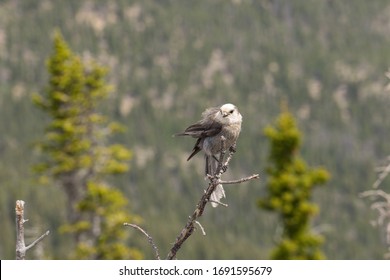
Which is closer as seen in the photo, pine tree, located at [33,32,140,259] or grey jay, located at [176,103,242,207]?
grey jay, located at [176,103,242,207]

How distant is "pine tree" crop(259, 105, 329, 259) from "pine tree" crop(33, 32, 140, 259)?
578 centimetres

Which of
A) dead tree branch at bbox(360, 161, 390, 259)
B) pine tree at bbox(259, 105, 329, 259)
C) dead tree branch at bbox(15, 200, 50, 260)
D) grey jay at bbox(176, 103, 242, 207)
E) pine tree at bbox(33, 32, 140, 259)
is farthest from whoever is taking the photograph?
pine tree at bbox(33, 32, 140, 259)

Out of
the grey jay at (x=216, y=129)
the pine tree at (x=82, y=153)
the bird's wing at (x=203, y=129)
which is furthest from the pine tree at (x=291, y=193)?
the bird's wing at (x=203, y=129)

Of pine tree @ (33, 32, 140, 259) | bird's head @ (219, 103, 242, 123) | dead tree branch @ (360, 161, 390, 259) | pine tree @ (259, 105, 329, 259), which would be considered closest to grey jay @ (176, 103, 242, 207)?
bird's head @ (219, 103, 242, 123)

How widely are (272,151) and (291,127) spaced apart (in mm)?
1080

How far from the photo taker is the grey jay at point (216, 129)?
678 cm

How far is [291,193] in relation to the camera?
26.4 m

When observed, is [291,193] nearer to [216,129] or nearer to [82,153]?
[82,153]

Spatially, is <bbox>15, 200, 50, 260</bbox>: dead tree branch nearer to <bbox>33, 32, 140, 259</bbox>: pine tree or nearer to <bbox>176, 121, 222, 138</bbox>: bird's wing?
<bbox>176, 121, 222, 138</bbox>: bird's wing

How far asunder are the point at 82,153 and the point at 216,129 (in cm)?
2354

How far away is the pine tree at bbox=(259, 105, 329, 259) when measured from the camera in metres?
26.0

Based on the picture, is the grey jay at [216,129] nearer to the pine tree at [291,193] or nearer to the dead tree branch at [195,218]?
the dead tree branch at [195,218]

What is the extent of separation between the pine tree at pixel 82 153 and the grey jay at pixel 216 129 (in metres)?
21.6
